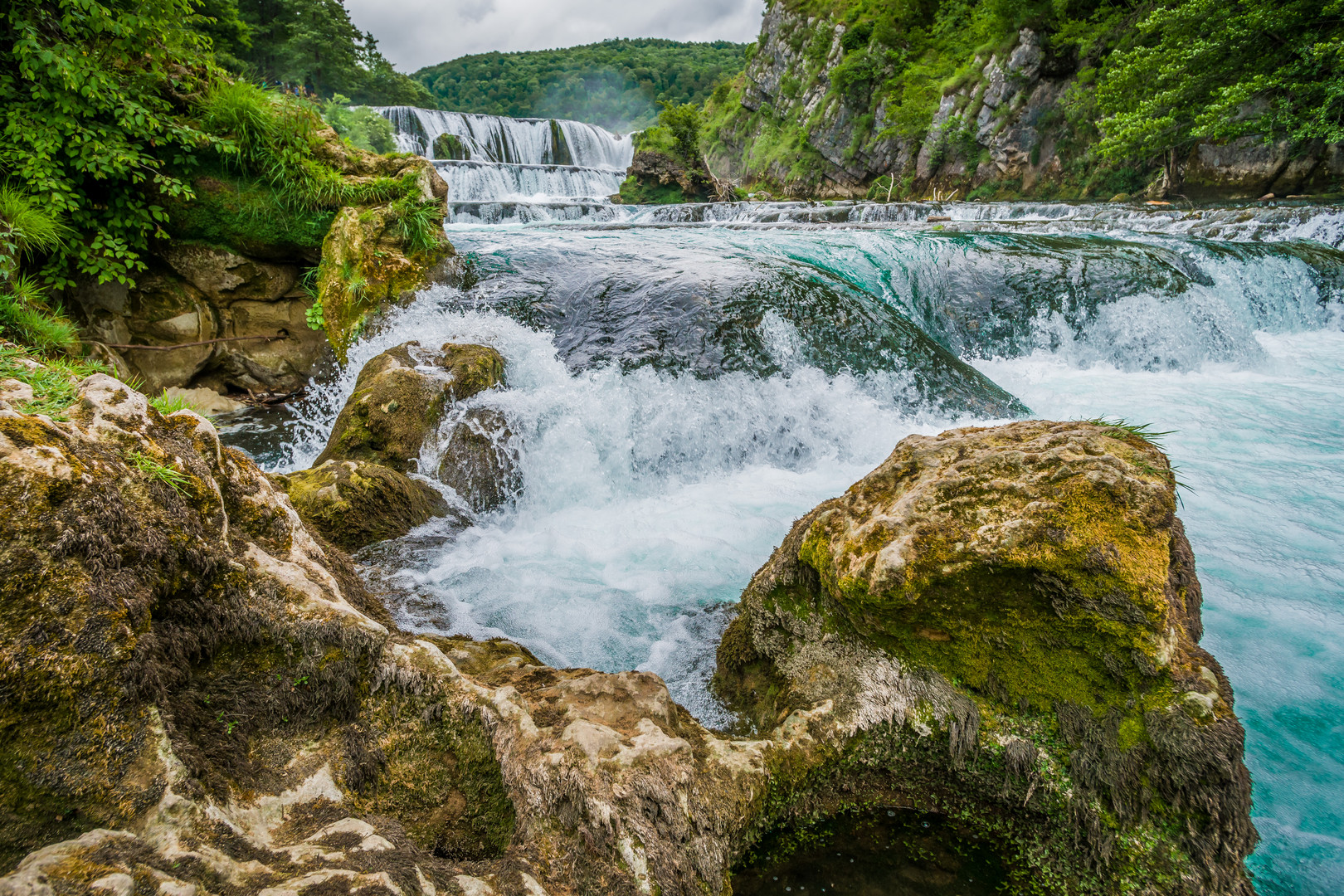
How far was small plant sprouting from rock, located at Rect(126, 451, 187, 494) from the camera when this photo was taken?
1450mm

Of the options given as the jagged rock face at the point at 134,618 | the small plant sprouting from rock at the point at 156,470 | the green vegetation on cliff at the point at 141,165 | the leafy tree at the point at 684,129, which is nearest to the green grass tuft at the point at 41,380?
the jagged rock face at the point at 134,618

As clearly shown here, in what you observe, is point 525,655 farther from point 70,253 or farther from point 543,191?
point 543,191

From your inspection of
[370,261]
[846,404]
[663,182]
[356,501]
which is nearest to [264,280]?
[370,261]

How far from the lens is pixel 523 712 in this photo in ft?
5.51

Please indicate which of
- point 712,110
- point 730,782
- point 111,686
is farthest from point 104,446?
point 712,110

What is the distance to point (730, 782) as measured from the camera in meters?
1.77

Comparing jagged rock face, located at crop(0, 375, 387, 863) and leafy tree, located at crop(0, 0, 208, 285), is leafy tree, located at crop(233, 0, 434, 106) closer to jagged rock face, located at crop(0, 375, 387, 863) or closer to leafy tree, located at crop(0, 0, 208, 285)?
leafy tree, located at crop(0, 0, 208, 285)

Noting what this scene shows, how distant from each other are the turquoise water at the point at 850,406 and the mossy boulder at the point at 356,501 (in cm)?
19

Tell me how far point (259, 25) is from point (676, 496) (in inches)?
1207

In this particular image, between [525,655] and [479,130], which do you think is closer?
[525,655]

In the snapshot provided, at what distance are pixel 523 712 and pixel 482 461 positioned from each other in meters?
3.10

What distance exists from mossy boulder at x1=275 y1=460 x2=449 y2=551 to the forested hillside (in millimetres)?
65112

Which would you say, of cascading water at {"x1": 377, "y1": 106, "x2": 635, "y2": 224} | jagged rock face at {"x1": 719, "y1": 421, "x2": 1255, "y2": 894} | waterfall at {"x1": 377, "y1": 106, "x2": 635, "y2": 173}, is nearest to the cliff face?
waterfall at {"x1": 377, "y1": 106, "x2": 635, "y2": 173}

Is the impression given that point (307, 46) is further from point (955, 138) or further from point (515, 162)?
point (955, 138)
